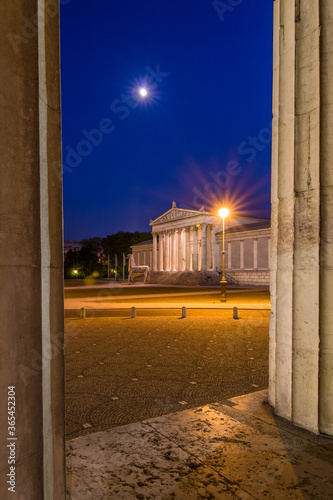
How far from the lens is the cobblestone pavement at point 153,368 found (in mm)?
4758

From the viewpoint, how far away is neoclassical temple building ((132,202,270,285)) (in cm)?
5272

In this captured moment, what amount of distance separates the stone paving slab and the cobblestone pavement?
79 cm

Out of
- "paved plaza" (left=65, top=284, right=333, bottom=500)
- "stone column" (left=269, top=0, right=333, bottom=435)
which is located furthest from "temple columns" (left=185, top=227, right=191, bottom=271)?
"stone column" (left=269, top=0, right=333, bottom=435)

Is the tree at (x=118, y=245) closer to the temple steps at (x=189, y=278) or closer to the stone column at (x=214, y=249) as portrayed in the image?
the temple steps at (x=189, y=278)

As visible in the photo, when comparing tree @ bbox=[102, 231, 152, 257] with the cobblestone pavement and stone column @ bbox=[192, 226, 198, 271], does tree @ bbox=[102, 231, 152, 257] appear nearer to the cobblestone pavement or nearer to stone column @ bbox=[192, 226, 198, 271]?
stone column @ bbox=[192, 226, 198, 271]

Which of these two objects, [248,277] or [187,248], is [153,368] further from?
[187,248]

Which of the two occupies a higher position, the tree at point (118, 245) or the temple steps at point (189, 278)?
the tree at point (118, 245)

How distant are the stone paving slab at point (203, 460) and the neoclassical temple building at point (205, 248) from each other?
4667cm

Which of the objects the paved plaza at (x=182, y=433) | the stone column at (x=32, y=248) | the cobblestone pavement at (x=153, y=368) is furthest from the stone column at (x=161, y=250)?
the stone column at (x=32, y=248)

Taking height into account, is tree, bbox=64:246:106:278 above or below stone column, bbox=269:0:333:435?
below

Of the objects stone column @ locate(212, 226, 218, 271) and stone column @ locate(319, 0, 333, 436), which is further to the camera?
stone column @ locate(212, 226, 218, 271)

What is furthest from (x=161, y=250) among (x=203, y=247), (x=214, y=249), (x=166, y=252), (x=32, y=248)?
(x=32, y=248)

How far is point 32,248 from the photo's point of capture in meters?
1.98

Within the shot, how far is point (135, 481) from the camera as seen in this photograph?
2.83 metres
